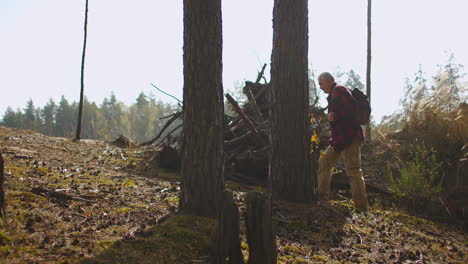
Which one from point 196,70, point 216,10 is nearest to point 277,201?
point 196,70

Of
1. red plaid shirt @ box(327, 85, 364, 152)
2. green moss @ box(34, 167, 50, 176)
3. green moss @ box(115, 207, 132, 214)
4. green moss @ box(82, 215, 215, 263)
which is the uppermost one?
red plaid shirt @ box(327, 85, 364, 152)

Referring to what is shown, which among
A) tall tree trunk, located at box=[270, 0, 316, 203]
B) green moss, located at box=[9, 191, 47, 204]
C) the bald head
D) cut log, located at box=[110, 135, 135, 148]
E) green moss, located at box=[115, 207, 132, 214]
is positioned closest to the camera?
green moss, located at box=[9, 191, 47, 204]

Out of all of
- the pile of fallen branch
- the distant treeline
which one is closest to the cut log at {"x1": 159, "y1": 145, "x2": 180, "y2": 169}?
the pile of fallen branch

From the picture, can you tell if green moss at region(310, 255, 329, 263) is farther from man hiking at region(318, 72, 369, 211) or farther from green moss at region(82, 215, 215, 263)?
man hiking at region(318, 72, 369, 211)

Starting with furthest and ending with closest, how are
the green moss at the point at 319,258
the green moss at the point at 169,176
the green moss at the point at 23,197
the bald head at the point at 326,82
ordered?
1. the green moss at the point at 169,176
2. the bald head at the point at 326,82
3. the green moss at the point at 23,197
4. the green moss at the point at 319,258

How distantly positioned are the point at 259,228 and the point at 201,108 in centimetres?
159

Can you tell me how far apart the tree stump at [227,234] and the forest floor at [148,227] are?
11.7 inches

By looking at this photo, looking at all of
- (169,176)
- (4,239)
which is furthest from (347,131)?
(4,239)

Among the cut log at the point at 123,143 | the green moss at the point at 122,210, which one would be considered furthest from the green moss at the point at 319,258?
the cut log at the point at 123,143

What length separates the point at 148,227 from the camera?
11.8 ft

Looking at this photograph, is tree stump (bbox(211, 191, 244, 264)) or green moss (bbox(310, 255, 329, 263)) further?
green moss (bbox(310, 255, 329, 263))

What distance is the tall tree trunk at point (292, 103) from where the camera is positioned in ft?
18.3

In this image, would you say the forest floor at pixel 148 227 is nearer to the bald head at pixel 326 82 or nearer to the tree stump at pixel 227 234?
the tree stump at pixel 227 234

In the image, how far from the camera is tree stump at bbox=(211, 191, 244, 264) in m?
2.78
